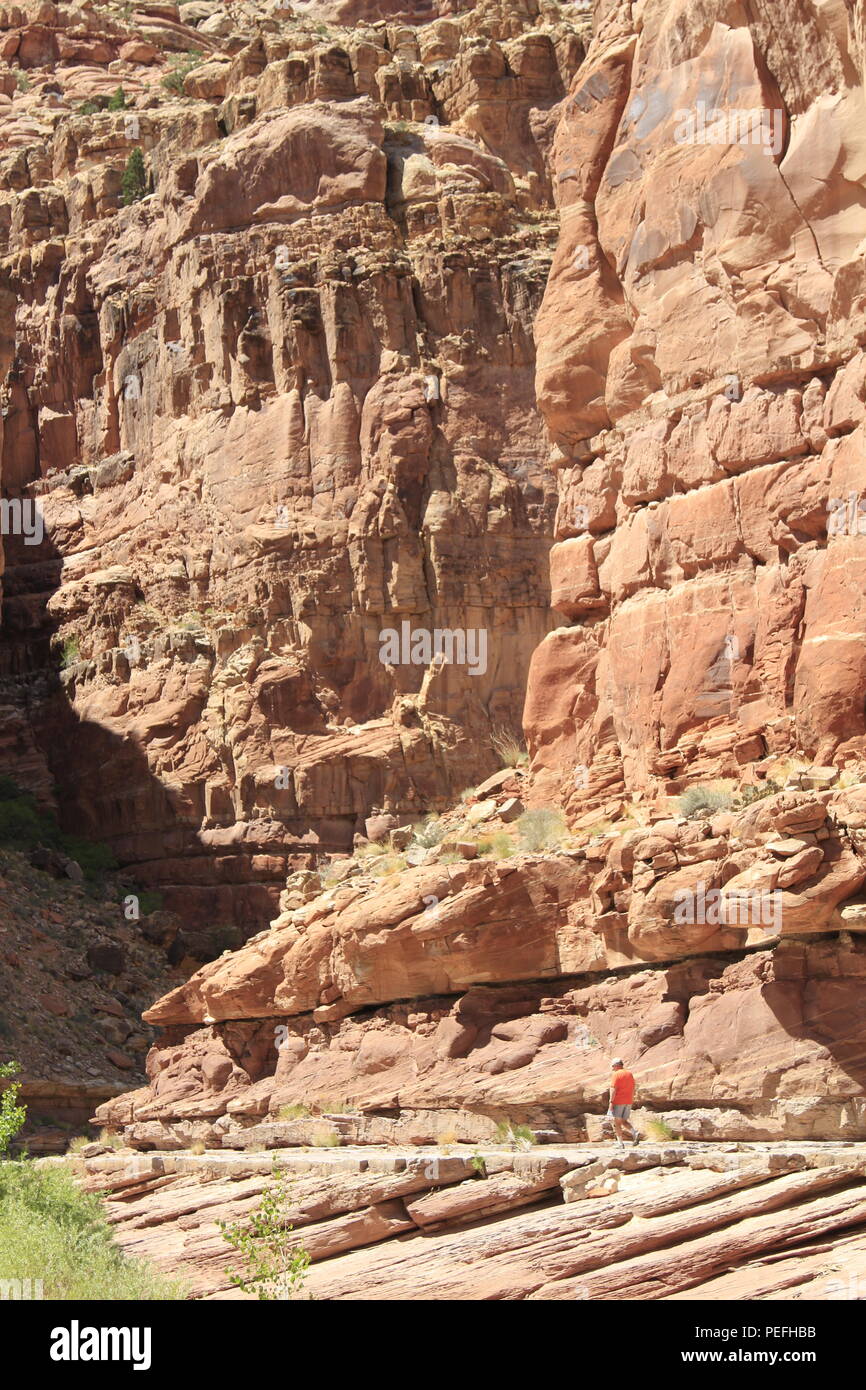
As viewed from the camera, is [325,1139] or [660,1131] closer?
[660,1131]

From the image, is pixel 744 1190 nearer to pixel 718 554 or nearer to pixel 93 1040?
pixel 718 554

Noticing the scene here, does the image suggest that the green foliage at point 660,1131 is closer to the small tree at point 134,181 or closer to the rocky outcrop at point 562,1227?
→ the rocky outcrop at point 562,1227

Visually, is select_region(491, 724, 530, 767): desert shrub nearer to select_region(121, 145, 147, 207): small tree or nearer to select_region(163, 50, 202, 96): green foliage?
select_region(121, 145, 147, 207): small tree

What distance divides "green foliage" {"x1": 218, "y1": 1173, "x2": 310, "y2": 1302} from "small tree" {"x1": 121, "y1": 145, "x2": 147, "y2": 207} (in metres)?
44.4

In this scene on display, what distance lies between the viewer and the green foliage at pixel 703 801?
881 inches

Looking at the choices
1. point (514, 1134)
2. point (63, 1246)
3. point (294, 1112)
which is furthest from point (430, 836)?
point (63, 1246)

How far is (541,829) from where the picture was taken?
25578 mm

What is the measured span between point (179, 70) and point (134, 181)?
18133 millimetres

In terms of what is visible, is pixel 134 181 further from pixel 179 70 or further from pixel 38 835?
pixel 38 835

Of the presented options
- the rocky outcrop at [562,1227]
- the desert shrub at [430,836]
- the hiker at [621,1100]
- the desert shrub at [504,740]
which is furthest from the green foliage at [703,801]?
the desert shrub at [504,740]

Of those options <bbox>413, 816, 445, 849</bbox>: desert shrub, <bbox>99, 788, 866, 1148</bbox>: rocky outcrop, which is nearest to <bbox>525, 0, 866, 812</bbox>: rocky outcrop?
<bbox>99, 788, 866, 1148</bbox>: rocky outcrop

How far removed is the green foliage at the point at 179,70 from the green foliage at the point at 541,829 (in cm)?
4832

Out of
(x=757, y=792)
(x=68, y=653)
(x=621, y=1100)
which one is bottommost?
(x=621, y=1100)
